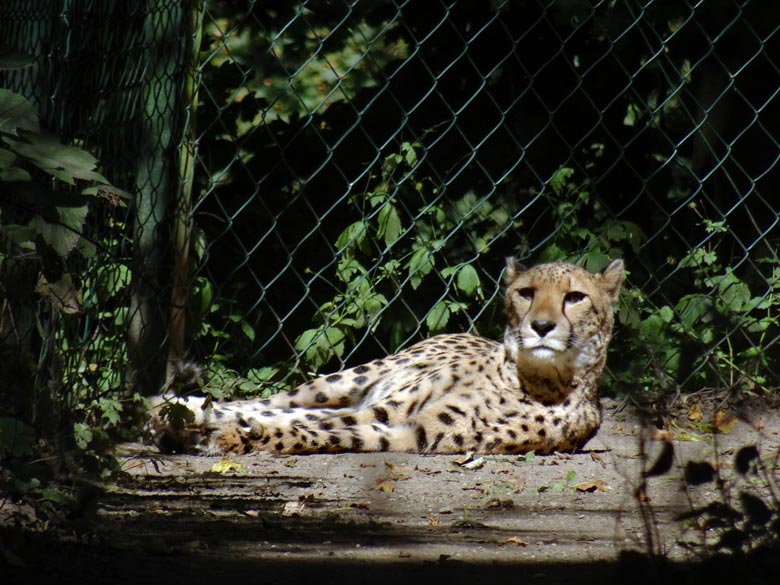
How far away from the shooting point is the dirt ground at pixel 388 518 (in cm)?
259

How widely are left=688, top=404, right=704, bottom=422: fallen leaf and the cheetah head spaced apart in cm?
58

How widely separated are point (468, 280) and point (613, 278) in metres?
0.73

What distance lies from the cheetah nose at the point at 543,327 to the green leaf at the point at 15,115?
2.42m

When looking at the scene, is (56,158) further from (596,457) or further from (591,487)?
(596,457)

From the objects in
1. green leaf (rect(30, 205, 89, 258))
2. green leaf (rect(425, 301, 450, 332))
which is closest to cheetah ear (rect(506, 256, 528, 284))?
green leaf (rect(425, 301, 450, 332))

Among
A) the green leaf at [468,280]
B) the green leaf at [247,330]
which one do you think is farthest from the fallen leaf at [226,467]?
the green leaf at [468,280]

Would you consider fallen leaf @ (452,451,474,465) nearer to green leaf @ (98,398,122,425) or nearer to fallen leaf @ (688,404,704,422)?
fallen leaf @ (688,404,704,422)

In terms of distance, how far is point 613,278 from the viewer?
15.8ft

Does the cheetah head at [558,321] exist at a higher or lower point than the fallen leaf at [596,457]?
higher

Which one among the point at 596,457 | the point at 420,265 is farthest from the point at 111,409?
the point at 420,265

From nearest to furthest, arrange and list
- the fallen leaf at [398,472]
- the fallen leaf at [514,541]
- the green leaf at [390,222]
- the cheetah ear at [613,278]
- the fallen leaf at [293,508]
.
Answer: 1. the fallen leaf at [514,541]
2. the fallen leaf at [293,508]
3. the fallen leaf at [398,472]
4. the cheetah ear at [613,278]
5. the green leaf at [390,222]

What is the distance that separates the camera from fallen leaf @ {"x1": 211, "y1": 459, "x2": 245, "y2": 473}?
4090mm

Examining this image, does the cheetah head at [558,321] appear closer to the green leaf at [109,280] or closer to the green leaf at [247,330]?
the green leaf at [247,330]

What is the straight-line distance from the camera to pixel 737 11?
528 centimetres
